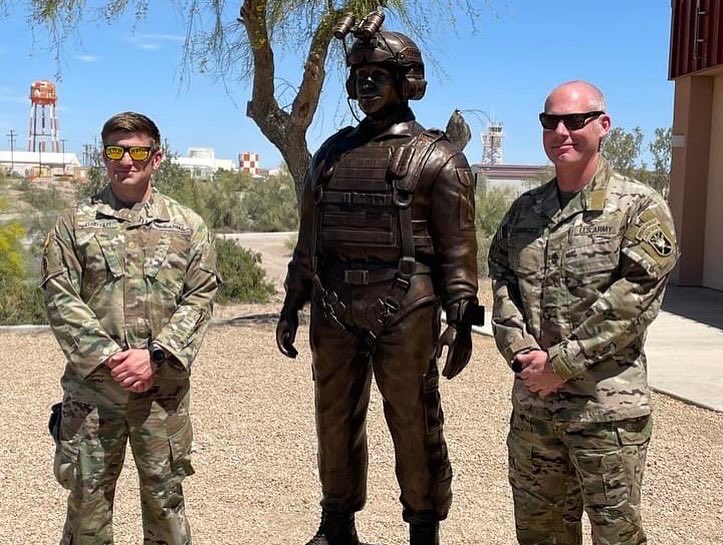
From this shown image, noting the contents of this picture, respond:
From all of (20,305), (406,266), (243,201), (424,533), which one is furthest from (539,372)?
(243,201)

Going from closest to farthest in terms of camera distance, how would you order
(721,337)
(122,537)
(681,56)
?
(122,537) < (721,337) < (681,56)

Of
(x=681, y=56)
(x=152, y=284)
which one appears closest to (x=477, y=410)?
(x=152, y=284)

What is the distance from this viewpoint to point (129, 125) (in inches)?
119

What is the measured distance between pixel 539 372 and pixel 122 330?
4.62ft

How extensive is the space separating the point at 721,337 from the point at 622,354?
724 cm

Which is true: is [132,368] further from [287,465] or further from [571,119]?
[287,465]

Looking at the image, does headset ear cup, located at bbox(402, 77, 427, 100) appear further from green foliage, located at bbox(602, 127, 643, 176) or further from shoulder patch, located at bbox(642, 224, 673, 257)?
green foliage, located at bbox(602, 127, 643, 176)

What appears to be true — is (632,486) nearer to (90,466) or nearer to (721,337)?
(90,466)

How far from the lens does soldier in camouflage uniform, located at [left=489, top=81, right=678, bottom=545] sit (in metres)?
2.77

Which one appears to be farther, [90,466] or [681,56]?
[681,56]

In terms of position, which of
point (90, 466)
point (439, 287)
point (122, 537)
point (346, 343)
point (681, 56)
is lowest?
point (122, 537)

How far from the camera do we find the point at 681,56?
43.9 feet

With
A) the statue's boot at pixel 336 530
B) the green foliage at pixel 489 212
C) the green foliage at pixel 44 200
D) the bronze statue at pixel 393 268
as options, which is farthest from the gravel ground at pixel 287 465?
the green foliage at pixel 44 200

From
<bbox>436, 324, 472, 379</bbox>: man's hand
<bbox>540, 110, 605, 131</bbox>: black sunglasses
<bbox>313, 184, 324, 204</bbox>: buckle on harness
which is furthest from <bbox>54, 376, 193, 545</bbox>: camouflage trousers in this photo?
<bbox>540, 110, 605, 131</bbox>: black sunglasses
